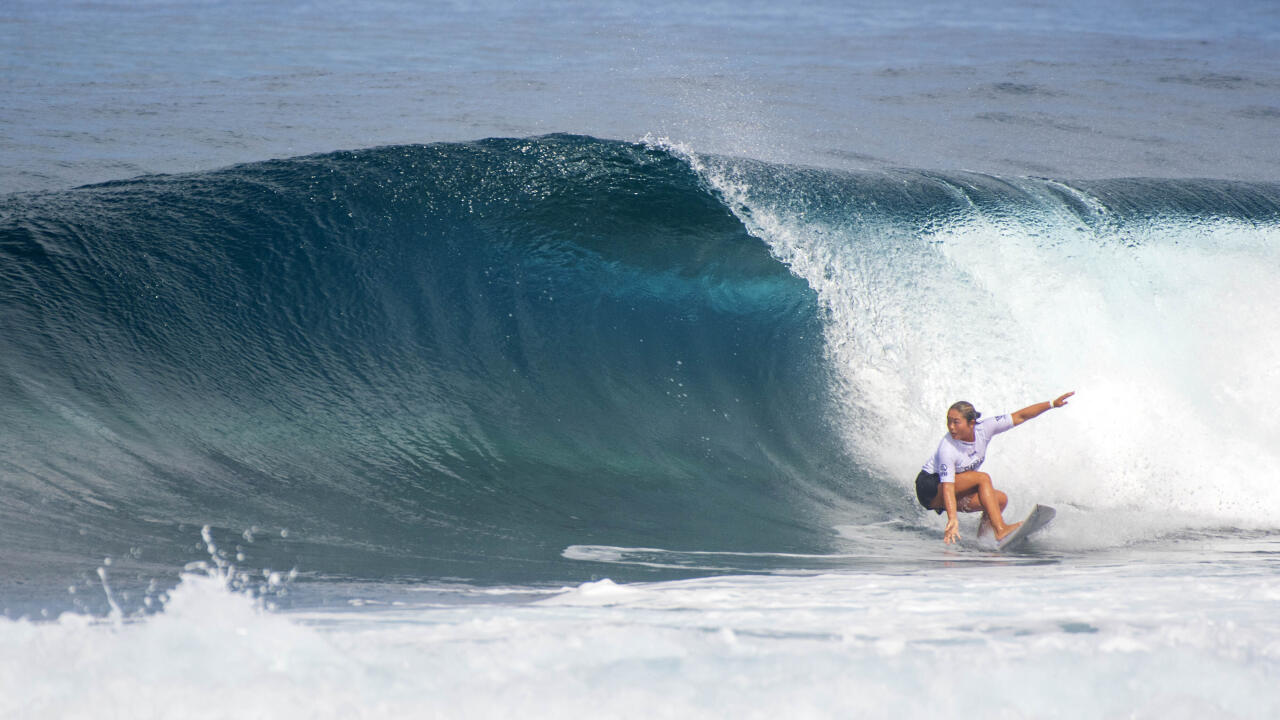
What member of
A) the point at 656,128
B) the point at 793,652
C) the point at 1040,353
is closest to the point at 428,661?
the point at 793,652

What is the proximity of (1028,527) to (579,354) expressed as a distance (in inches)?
130

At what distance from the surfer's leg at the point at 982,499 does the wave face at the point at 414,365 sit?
86 centimetres

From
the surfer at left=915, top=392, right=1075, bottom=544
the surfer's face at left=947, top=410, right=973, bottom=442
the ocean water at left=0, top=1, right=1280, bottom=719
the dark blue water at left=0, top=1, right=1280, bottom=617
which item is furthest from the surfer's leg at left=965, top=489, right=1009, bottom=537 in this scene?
the dark blue water at left=0, top=1, right=1280, bottom=617

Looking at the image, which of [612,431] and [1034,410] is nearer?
[1034,410]

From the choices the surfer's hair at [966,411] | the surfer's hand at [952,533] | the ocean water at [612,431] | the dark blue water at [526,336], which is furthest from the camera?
the surfer's hair at [966,411]

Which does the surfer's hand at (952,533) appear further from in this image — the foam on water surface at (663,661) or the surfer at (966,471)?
the foam on water surface at (663,661)

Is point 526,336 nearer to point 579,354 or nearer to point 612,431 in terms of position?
point 579,354

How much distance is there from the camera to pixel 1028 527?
5.17m

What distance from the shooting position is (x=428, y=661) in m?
2.74

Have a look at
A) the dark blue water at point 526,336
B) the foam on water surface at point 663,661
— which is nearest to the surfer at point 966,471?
the dark blue water at point 526,336

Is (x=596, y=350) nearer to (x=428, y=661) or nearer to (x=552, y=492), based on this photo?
(x=552, y=492)

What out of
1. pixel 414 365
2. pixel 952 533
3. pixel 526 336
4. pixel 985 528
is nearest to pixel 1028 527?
pixel 985 528

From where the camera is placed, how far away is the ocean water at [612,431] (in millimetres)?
2682

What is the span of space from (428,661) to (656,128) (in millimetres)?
12987
